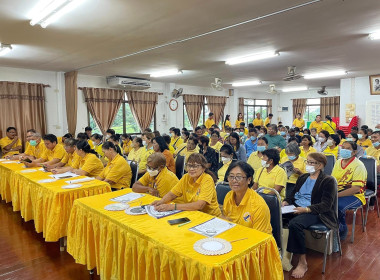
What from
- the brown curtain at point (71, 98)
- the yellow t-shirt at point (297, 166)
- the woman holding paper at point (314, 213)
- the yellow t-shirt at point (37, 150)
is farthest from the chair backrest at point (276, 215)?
the brown curtain at point (71, 98)

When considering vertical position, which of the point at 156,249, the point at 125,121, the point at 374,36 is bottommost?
the point at 156,249

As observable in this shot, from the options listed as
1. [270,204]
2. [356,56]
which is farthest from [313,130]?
[270,204]

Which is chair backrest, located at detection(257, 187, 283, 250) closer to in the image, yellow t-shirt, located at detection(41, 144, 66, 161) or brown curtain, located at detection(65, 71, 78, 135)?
yellow t-shirt, located at detection(41, 144, 66, 161)

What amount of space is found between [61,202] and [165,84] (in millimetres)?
7407

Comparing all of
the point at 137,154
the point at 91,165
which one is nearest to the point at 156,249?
the point at 91,165

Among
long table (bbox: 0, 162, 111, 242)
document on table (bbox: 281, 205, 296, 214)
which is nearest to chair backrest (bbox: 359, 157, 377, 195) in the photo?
document on table (bbox: 281, 205, 296, 214)

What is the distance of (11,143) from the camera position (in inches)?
244

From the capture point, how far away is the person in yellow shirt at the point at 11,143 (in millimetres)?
6184

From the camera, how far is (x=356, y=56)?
5.70 m

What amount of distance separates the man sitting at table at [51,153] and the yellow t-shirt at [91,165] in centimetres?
81

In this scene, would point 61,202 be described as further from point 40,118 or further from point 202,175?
point 40,118

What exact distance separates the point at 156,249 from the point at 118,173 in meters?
1.96

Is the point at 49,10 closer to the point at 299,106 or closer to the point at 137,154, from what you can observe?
the point at 137,154

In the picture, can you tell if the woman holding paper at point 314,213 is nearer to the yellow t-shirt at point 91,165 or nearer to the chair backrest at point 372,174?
the chair backrest at point 372,174
